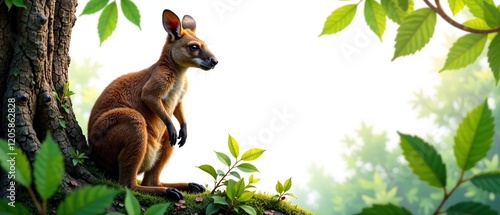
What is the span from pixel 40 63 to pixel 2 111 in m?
0.41

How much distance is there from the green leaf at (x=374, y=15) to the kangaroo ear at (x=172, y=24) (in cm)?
285

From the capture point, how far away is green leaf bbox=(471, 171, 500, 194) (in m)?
1.19

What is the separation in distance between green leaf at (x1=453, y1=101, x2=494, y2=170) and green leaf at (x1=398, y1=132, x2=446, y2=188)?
4 cm

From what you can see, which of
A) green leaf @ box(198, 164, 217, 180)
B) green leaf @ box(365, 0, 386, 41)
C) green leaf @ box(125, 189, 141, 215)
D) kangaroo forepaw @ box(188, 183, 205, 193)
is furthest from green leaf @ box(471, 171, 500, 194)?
kangaroo forepaw @ box(188, 183, 205, 193)

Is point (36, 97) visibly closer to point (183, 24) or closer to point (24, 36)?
point (24, 36)

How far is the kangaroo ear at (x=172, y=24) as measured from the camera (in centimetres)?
477

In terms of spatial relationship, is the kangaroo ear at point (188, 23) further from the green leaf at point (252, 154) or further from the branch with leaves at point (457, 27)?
the branch with leaves at point (457, 27)

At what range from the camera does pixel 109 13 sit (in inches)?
91.5

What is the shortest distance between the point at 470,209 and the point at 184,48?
3.84 metres

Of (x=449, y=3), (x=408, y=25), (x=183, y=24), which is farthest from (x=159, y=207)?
(x=183, y=24)

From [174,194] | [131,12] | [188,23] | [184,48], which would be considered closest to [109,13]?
[131,12]

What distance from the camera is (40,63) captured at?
3.95 m

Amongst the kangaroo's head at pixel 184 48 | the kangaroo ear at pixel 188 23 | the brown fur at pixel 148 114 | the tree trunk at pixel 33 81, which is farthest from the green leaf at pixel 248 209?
the kangaroo ear at pixel 188 23

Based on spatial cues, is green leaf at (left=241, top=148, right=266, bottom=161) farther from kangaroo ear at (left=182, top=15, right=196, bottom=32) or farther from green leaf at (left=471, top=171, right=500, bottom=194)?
green leaf at (left=471, top=171, right=500, bottom=194)
